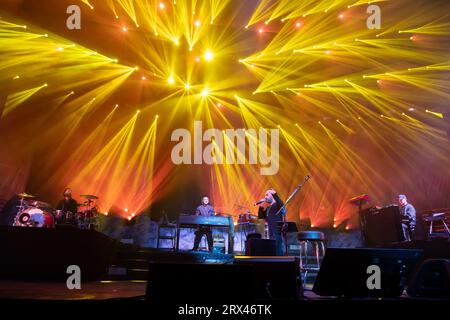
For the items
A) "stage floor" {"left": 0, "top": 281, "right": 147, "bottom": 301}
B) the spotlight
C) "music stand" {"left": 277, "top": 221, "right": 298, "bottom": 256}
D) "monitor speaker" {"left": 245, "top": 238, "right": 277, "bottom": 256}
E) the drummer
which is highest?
the spotlight

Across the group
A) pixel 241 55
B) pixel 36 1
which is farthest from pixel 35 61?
pixel 241 55

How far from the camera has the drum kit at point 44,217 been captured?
5.97 m

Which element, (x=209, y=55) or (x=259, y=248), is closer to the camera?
(x=259, y=248)

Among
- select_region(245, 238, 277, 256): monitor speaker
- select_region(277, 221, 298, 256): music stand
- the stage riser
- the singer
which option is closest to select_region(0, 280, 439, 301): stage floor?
select_region(245, 238, 277, 256): monitor speaker

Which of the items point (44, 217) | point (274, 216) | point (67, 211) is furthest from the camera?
point (67, 211)

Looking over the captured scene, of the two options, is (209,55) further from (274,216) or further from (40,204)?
(40,204)

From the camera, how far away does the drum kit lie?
5969mm

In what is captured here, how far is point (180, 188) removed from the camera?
1026 cm

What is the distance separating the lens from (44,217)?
6.07m

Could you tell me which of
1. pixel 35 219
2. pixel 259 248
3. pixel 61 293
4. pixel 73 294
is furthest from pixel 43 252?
pixel 259 248

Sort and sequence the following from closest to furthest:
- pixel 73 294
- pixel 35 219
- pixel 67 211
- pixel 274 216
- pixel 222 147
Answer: pixel 73 294, pixel 274 216, pixel 35 219, pixel 67 211, pixel 222 147

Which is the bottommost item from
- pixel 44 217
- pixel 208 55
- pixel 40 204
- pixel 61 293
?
pixel 61 293

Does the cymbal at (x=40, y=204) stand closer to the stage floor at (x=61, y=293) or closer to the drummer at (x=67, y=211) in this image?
the drummer at (x=67, y=211)

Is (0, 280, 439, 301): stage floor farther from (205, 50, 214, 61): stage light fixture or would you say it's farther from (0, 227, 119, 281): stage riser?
(205, 50, 214, 61): stage light fixture
